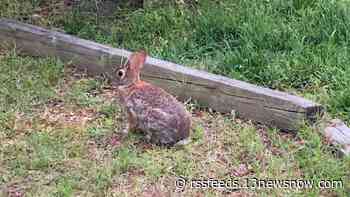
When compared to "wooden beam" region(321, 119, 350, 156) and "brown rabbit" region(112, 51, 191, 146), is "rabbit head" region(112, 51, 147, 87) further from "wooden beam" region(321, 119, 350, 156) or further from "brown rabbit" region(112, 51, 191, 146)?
"wooden beam" region(321, 119, 350, 156)

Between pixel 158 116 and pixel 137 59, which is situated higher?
pixel 137 59

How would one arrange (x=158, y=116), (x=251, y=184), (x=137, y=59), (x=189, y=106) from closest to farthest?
(x=251, y=184) < (x=158, y=116) < (x=137, y=59) < (x=189, y=106)

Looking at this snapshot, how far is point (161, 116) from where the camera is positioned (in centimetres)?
457

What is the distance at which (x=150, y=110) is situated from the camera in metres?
4.61

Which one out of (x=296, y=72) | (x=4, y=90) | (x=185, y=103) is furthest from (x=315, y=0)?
(x=4, y=90)

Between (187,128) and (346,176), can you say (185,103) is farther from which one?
(346,176)

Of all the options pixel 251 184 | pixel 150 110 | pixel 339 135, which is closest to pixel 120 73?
pixel 150 110

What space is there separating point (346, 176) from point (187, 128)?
1051 mm

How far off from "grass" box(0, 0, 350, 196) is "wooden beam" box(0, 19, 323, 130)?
10 centimetres

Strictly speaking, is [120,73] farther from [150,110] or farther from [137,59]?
[150,110]

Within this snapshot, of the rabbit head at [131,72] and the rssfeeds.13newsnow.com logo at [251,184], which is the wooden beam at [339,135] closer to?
the rssfeeds.13newsnow.com logo at [251,184]

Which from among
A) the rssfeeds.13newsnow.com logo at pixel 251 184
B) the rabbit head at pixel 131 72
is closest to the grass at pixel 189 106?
the rssfeeds.13newsnow.com logo at pixel 251 184

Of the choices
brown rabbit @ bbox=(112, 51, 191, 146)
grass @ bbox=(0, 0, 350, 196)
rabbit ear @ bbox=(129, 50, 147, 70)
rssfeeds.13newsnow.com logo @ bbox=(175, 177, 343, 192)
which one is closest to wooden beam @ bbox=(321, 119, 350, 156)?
grass @ bbox=(0, 0, 350, 196)

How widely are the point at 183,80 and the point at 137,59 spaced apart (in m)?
0.64
